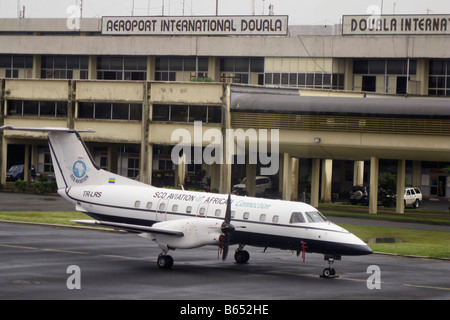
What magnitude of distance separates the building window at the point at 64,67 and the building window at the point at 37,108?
2464 cm

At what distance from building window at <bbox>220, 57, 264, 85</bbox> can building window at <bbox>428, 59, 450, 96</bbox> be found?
1951 centimetres

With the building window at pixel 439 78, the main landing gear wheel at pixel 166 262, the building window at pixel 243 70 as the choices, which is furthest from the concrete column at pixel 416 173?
the main landing gear wheel at pixel 166 262

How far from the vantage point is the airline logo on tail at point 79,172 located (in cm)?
3806

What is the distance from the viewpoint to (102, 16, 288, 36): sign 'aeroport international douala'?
88938mm

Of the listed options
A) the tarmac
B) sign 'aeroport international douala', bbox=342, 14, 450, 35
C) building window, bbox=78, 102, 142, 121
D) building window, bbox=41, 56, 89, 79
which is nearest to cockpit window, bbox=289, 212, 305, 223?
the tarmac

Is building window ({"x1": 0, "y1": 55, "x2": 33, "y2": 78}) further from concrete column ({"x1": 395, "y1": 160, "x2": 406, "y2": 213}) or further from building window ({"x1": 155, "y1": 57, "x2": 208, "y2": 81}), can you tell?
concrete column ({"x1": 395, "y1": 160, "x2": 406, "y2": 213})

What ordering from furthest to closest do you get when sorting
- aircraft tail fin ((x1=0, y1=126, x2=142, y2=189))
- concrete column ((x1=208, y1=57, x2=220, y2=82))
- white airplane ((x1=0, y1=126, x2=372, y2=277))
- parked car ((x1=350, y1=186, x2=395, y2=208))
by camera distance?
concrete column ((x1=208, y1=57, x2=220, y2=82))
parked car ((x1=350, y1=186, x2=395, y2=208))
aircraft tail fin ((x1=0, y1=126, x2=142, y2=189))
white airplane ((x1=0, y1=126, x2=372, y2=277))

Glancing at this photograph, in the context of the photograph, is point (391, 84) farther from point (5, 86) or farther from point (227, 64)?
point (5, 86)

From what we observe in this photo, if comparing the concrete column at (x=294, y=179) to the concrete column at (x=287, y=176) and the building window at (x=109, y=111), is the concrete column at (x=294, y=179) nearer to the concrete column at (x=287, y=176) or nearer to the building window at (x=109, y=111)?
the concrete column at (x=287, y=176)

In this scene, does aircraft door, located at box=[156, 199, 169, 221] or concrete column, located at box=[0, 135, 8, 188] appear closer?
aircraft door, located at box=[156, 199, 169, 221]

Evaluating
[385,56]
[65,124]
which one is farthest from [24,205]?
[385,56]

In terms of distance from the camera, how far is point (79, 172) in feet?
125

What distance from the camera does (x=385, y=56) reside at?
85312 millimetres

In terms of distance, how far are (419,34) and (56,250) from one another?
60.3 metres
